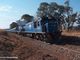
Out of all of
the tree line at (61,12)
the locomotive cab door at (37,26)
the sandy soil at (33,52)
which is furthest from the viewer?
the tree line at (61,12)

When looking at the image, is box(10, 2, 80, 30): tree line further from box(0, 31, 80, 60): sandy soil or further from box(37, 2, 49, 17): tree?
box(0, 31, 80, 60): sandy soil

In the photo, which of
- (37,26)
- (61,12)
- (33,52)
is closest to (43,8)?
(61,12)

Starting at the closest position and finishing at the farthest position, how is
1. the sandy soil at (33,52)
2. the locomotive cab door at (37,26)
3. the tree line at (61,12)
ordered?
the sandy soil at (33,52)
the locomotive cab door at (37,26)
the tree line at (61,12)

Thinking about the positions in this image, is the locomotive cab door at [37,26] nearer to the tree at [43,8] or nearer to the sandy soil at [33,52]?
the sandy soil at [33,52]

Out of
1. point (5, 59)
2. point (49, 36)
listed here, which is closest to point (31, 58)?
point (5, 59)

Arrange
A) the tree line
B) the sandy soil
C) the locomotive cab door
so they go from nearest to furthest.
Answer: the sandy soil, the locomotive cab door, the tree line

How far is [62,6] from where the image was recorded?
237 feet

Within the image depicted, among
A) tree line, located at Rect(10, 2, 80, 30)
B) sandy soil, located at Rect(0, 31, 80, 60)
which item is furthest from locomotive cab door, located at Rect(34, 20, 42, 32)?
tree line, located at Rect(10, 2, 80, 30)

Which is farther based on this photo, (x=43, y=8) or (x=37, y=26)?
(x=43, y=8)

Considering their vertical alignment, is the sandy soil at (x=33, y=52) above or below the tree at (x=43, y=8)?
below

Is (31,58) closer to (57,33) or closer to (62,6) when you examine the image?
(57,33)

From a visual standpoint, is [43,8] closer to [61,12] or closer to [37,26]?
[61,12]

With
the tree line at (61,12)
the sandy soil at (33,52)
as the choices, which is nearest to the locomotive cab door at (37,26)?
the sandy soil at (33,52)

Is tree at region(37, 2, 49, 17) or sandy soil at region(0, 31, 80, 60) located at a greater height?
tree at region(37, 2, 49, 17)
